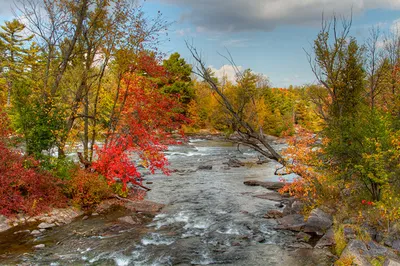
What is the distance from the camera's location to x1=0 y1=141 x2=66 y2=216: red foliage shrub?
12039 millimetres

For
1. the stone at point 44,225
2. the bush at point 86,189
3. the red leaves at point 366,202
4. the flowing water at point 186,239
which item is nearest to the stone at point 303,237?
the flowing water at point 186,239

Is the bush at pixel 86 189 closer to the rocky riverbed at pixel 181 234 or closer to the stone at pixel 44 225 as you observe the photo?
the rocky riverbed at pixel 181 234

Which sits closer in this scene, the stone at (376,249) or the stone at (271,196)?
the stone at (376,249)

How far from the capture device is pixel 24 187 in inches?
513

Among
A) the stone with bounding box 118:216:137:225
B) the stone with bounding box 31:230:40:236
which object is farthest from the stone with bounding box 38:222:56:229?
the stone with bounding box 118:216:137:225

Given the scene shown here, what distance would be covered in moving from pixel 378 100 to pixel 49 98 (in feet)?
80.2

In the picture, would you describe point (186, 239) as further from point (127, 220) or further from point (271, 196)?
point (271, 196)

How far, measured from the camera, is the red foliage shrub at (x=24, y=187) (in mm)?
12039

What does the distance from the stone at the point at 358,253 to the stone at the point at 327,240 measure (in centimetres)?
153

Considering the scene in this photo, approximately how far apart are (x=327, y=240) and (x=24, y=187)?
40.1ft

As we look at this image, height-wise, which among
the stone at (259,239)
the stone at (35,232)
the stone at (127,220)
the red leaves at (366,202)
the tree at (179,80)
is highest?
the tree at (179,80)

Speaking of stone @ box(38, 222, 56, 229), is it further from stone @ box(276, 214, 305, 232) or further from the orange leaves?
the orange leaves

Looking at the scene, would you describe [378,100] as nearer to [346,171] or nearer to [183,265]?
[346,171]

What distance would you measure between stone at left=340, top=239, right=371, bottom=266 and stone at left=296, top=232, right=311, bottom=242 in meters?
2.53
